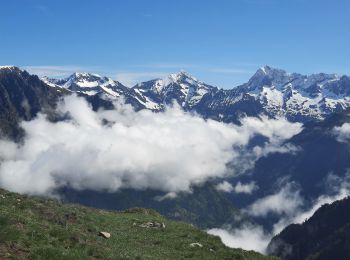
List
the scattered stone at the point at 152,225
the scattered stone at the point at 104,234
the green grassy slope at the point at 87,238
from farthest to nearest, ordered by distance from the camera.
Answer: the scattered stone at the point at 152,225 < the scattered stone at the point at 104,234 < the green grassy slope at the point at 87,238

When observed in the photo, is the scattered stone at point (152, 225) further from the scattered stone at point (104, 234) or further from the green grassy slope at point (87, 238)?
the scattered stone at point (104, 234)

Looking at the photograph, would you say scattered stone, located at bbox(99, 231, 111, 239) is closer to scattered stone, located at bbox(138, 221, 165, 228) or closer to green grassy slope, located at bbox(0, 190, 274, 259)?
green grassy slope, located at bbox(0, 190, 274, 259)

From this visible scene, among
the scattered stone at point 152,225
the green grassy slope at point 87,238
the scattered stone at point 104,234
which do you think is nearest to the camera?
the green grassy slope at point 87,238

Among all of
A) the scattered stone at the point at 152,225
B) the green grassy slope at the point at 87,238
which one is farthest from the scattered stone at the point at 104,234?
the scattered stone at the point at 152,225

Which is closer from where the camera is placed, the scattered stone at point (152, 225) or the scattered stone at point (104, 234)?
the scattered stone at point (104, 234)

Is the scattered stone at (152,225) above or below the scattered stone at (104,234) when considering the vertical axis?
below

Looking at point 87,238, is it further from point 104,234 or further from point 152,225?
point 152,225

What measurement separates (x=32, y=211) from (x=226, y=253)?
57.2 ft

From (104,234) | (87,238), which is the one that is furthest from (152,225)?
(87,238)

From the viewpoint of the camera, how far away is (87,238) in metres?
40.1

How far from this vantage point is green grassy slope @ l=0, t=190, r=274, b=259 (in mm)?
33781

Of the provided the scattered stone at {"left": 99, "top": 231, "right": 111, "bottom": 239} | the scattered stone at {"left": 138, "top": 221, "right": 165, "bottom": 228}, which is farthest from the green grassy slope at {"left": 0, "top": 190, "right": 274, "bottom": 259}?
the scattered stone at {"left": 138, "top": 221, "right": 165, "bottom": 228}

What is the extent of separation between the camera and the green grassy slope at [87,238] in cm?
3378

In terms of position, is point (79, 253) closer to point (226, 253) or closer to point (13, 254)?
point (13, 254)
